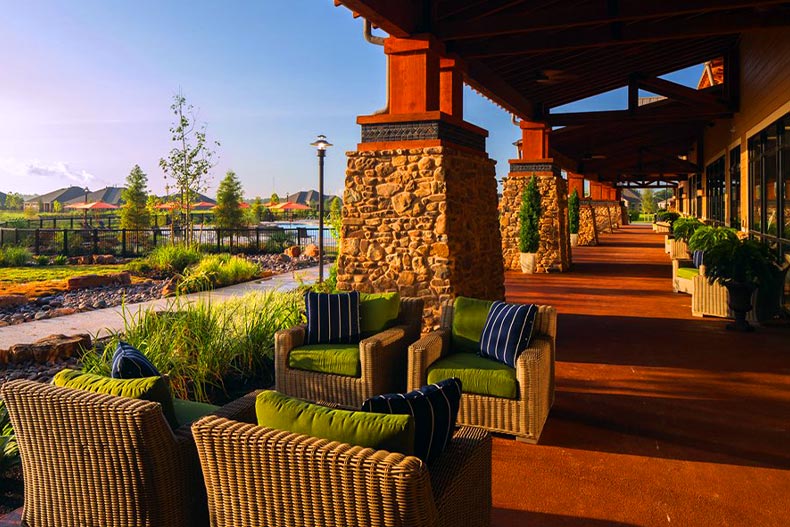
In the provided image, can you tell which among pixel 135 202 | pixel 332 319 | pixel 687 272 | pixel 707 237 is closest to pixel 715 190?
pixel 687 272

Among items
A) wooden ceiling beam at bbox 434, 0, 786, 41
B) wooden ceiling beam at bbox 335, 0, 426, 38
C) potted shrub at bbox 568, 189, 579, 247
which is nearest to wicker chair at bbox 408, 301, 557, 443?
wooden ceiling beam at bbox 335, 0, 426, 38

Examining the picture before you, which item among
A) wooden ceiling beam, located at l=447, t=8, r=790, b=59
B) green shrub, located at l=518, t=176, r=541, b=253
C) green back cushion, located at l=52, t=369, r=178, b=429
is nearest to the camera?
green back cushion, located at l=52, t=369, r=178, b=429

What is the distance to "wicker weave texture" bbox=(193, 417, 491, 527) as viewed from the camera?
70.6 inches

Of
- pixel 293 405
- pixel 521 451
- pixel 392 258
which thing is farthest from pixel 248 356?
pixel 293 405

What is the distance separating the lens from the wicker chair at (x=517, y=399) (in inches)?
150

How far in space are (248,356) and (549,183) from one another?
10.4 meters

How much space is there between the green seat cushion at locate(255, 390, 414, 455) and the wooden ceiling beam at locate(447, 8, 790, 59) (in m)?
6.32

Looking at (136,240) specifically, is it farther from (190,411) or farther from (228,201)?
(190,411)

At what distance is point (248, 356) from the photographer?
5.17 metres

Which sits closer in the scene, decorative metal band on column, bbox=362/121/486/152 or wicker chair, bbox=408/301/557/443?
wicker chair, bbox=408/301/557/443

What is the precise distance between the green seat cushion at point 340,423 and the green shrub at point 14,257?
58.4 ft

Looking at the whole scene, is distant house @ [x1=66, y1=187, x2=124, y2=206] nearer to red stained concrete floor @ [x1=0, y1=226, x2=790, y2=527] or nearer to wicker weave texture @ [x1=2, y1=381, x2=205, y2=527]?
red stained concrete floor @ [x1=0, y1=226, x2=790, y2=527]

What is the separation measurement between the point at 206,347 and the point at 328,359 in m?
1.02

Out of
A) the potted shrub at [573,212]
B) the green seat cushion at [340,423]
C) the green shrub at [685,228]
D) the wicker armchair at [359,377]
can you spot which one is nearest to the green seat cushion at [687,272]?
the green shrub at [685,228]
